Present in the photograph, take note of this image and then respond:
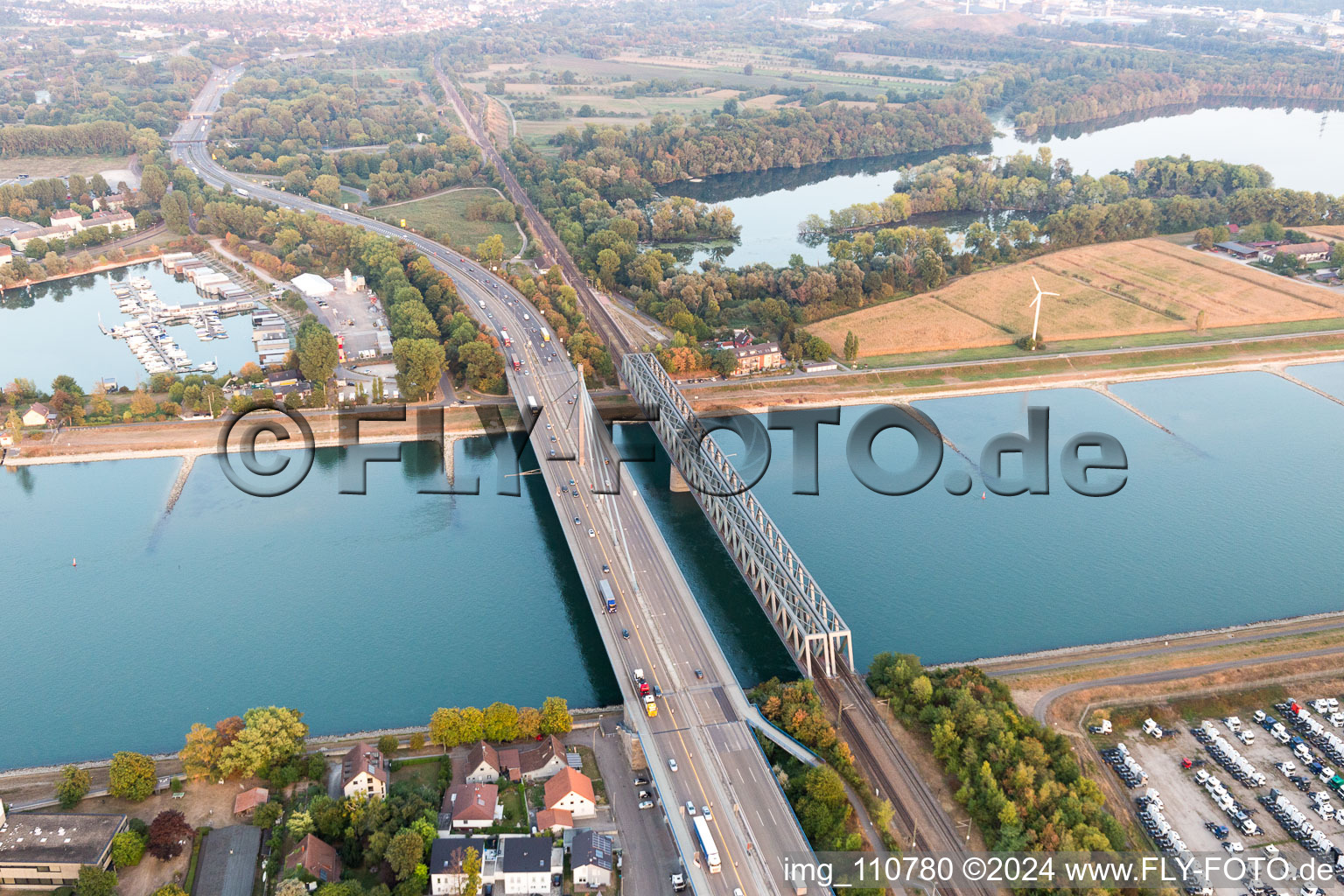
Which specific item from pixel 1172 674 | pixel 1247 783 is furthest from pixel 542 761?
pixel 1172 674

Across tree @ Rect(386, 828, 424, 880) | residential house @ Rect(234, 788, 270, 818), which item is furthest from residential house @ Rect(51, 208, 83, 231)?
tree @ Rect(386, 828, 424, 880)

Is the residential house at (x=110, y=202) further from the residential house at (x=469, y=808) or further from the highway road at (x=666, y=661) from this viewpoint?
the residential house at (x=469, y=808)

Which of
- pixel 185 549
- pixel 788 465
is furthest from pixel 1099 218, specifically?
pixel 185 549

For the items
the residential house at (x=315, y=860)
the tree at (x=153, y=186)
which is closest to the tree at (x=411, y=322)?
the residential house at (x=315, y=860)

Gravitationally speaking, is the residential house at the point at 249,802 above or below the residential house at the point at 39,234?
below

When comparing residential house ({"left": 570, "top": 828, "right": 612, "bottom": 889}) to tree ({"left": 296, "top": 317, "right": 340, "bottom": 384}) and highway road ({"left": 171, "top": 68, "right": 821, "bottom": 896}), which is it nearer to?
A: highway road ({"left": 171, "top": 68, "right": 821, "bottom": 896})

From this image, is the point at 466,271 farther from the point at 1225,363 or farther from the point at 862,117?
the point at 862,117
